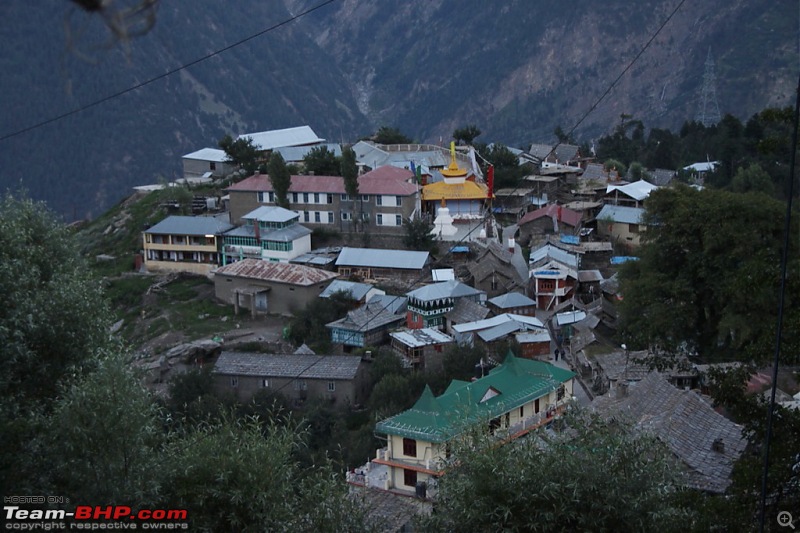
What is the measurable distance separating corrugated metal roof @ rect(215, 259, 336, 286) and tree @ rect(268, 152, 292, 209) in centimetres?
239

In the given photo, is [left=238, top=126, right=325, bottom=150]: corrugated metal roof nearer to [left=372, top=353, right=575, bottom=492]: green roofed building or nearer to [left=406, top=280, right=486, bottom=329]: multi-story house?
[left=406, top=280, right=486, bottom=329]: multi-story house

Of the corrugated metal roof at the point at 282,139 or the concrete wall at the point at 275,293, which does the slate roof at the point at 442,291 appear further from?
the corrugated metal roof at the point at 282,139

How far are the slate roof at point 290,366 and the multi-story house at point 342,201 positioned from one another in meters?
6.56

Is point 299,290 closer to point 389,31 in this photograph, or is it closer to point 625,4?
point 625,4

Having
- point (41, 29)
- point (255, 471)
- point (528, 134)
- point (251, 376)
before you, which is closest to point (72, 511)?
point (255, 471)

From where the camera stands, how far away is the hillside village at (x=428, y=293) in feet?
42.8

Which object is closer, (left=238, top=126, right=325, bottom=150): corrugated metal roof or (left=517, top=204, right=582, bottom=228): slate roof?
(left=517, top=204, right=582, bottom=228): slate roof

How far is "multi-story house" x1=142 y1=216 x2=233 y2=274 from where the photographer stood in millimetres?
24547

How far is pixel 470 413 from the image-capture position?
11.3 meters

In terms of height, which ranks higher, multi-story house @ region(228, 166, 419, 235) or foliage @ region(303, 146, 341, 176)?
foliage @ region(303, 146, 341, 176)

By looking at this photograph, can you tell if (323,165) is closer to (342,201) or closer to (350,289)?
(342,201)

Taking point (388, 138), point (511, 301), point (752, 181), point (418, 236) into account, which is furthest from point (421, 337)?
point (388, 138)

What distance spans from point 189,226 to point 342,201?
4.20 meters

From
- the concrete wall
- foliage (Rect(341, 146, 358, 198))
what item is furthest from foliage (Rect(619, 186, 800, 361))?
foliage (Rect(341, 146, 358, 198))
